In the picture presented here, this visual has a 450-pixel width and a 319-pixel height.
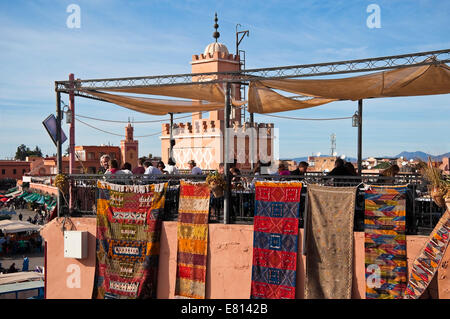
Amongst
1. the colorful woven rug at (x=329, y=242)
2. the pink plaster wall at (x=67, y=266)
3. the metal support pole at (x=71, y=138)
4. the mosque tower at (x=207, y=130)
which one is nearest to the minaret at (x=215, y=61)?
the mosque tower at (x=207, y=130)

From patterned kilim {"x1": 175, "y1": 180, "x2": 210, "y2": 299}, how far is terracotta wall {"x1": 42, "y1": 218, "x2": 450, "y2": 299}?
0.13 m

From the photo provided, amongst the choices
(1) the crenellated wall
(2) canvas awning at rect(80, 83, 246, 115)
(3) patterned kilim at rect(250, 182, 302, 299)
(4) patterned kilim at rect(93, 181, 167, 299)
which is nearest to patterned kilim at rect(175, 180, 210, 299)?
(4) patterned kilim at rect(93, 181, 167, 299)

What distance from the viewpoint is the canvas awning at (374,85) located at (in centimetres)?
733

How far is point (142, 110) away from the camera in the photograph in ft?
36.6

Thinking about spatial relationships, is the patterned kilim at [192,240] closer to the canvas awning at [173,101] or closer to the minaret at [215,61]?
the canvas awning at [173,101]

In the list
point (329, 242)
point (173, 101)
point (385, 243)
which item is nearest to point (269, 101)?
point (173, 101)

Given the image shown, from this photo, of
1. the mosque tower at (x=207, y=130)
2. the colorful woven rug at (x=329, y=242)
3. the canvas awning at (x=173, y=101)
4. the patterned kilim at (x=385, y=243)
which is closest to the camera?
the patterned kilim at (x=385, y=243)

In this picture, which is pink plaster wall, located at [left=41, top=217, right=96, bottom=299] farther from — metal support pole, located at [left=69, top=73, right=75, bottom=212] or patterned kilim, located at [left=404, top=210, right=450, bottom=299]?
patterned kilim, located at [left=404, top=210, right=450, bottom=299]

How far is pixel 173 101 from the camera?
35.4ft

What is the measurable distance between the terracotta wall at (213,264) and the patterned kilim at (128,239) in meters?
0.21

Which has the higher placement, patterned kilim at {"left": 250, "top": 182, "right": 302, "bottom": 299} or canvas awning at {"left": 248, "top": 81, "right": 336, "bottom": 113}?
canvas awning at {"left": 248, "top": 81, "right": 336, "bottom": 113}

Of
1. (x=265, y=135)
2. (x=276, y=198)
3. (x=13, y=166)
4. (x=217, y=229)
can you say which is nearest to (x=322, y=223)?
(x=276, y=198)

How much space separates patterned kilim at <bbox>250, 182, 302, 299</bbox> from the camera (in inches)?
290

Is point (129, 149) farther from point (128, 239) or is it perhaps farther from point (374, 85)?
point (374, 85)
